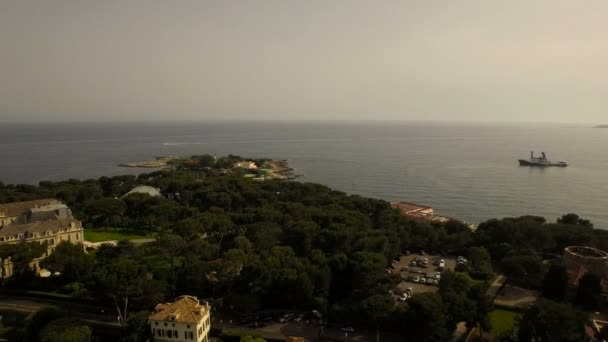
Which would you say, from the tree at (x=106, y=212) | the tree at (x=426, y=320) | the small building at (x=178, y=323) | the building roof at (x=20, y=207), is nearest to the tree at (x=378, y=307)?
the tree at (x=426, y=320)

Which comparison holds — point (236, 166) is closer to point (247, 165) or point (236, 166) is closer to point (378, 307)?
point (247, 165)

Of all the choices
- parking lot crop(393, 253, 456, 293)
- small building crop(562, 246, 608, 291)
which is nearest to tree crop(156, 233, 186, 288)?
parking lot crop(393, 253, 456, 293)

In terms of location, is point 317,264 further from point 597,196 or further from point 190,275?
point 597,196

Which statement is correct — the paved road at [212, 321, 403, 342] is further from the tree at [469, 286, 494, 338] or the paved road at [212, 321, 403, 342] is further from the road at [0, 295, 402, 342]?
the tree at [469, 286, 494, 338]

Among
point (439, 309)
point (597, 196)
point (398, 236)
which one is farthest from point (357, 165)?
point (439, 309)

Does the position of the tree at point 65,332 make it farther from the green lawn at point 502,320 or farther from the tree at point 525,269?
the tree at point 525,269

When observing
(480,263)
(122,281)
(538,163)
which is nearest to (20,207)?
(122,281)
